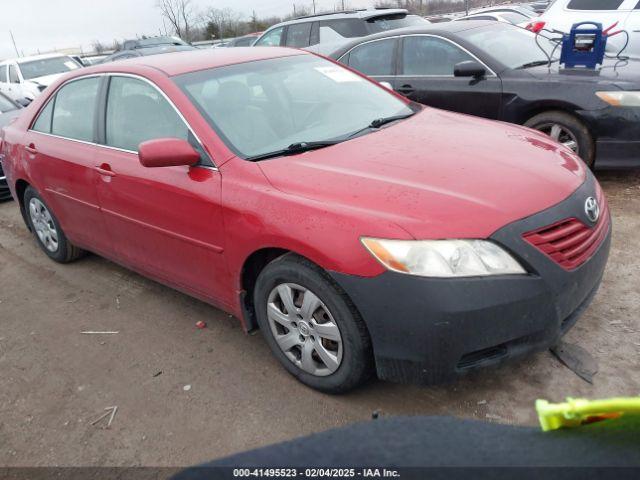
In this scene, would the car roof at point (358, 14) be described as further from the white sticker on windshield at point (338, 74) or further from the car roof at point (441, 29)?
the white sticker on windshield at point (338, 74)

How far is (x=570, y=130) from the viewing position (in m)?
4.92

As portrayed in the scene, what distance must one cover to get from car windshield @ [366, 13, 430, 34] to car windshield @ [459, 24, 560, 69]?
288 centimetres

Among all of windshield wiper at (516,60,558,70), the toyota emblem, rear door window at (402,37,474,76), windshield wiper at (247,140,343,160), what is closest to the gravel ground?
the toyota emblem

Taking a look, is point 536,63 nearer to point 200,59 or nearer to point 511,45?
point 511,45

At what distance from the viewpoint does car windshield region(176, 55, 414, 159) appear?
3.00 meters

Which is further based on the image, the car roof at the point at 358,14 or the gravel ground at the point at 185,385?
the car roof at the point at 358,14

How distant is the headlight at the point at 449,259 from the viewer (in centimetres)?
215

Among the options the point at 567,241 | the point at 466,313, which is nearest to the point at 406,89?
the point at 567,241

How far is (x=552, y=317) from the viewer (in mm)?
2303

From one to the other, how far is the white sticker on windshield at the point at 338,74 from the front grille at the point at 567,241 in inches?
73.9

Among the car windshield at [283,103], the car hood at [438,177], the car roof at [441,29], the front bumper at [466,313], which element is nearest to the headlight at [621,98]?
the car roof at [441,29]

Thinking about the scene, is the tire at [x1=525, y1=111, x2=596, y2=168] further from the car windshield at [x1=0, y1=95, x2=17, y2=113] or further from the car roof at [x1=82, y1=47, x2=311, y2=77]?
the car windshield at [x1=0, y1=95, x2=17, y2=113]

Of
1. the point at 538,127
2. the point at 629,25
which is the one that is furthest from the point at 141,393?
the point at 629,25

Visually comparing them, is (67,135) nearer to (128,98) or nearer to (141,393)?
(128,98)
